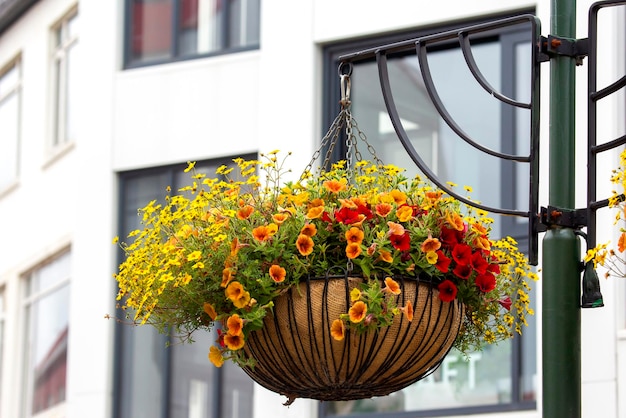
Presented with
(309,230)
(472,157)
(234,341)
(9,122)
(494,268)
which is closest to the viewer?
(234,341)

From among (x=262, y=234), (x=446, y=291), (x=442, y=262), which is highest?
(x=262, y=234)

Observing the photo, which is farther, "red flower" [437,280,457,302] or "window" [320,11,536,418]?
"window" [320,11,536,418]

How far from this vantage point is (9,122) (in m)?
21.6

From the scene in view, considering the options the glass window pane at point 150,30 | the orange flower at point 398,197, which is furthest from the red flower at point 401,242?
the glass window pane at point 150,30

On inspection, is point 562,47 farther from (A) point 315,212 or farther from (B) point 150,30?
(B) point 150,30

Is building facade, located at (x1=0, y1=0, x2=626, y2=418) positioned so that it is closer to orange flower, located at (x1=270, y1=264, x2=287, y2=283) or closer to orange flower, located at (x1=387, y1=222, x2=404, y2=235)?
orange flower, located at (x1=387, y1=222, x2=404, y2=235)

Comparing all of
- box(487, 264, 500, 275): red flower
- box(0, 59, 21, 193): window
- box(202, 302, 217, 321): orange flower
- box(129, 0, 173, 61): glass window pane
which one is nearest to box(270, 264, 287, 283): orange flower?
box(202, 302, 217, 321): orange flower

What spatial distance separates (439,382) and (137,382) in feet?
12.4

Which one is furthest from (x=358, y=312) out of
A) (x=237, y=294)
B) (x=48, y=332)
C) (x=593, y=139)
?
(x=48, y=332)

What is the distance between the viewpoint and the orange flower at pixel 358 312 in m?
6.21

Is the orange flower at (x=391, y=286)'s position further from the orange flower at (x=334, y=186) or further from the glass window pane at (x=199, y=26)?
the glass window pane at (x=199, y=26)

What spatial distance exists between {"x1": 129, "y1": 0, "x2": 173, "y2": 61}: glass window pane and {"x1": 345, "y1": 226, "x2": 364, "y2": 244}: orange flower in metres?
10.8

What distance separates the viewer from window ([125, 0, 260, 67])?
54.2 feet

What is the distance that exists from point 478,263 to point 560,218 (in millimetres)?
631
